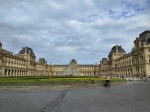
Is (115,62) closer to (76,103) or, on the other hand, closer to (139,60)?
(139,60)

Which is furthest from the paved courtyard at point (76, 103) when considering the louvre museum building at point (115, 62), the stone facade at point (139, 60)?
the stone facade at point (139, 60)

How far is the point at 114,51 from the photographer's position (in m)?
144

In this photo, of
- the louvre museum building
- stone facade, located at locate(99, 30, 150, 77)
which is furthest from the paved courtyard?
stone facade, located at locate(99, 30, 150, 77)

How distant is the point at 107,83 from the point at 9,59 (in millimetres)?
84093

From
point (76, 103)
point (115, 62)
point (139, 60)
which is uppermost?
point (115, 62)

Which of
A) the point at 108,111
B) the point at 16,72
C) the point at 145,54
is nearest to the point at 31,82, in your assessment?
the point at 108,111

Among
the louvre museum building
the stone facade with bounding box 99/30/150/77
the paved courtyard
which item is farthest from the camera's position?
the stone facade with bounding box 99/30/150/77

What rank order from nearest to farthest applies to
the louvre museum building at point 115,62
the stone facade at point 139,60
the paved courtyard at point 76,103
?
1. the paved courtyard at point 76,103
2. the louvre museum building at point 115,62
3. the stone facade at point 139,60

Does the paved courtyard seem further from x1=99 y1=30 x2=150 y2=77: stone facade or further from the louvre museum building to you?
x1=99 y1=30 x2=150 y2=77: stone facade

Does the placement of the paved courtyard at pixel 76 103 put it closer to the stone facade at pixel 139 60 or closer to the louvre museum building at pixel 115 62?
the louvre museum building at pixel 115 62

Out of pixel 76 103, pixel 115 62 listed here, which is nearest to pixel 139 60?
Result: pixel 115 62

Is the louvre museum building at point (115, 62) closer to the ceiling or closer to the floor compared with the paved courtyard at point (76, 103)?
closer to the ceiling

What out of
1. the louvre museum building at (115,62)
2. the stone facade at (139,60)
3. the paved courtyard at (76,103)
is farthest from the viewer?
Answer: the stone facade at (139,60)

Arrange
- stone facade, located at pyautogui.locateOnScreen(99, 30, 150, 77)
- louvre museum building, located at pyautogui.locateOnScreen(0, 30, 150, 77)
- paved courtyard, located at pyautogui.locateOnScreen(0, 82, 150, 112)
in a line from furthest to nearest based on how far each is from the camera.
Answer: stone facade, located at pyautogui.locateOnScreen(99, 30, 150, 77) → louvre museum building, located at pyautogui.locateOnScreen(0, 30, 150, 77) → paved courtyard, located at pyautogui.locateOnScreen(0, 82, 150, 112)
